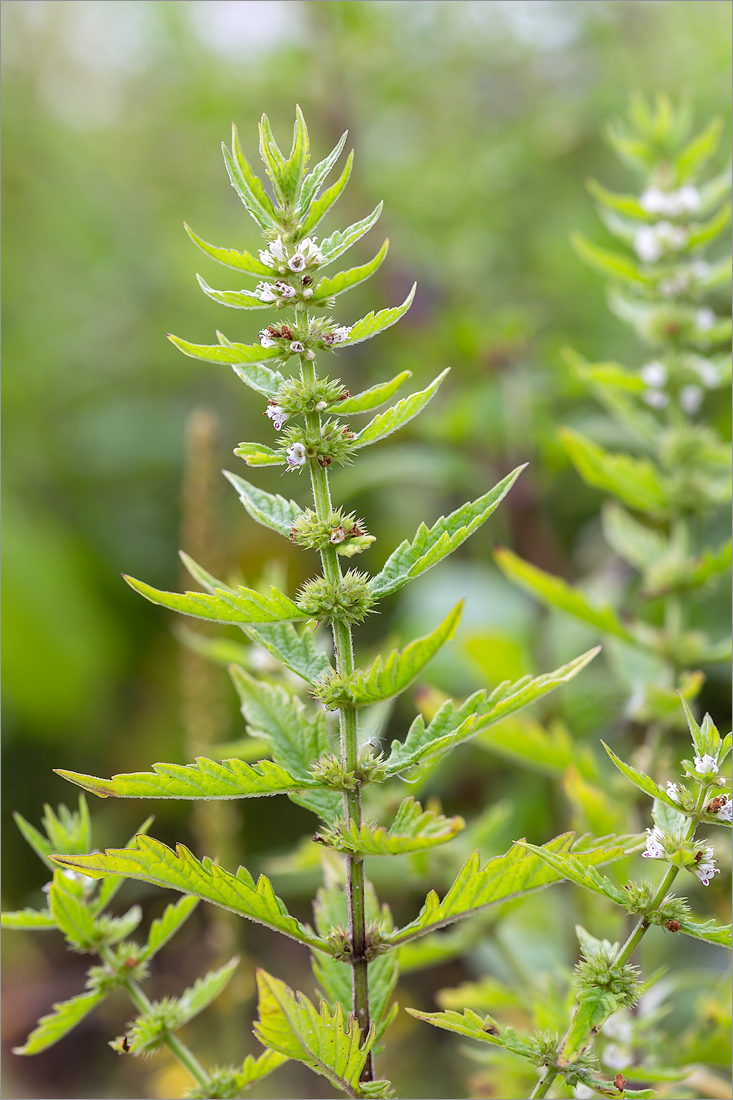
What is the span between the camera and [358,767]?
2.36 feet

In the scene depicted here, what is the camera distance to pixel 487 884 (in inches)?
27.5

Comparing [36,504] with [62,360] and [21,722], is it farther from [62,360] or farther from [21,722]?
[21,722]

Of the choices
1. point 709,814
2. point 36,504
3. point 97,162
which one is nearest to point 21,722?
point 36,504

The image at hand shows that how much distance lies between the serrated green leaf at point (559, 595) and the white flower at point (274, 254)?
0.53 m

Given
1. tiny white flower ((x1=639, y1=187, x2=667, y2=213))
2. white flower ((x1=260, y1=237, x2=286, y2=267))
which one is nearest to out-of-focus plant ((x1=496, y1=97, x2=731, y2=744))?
tiny white flower ((x1=639, y1=187, x2=667, y2=213))

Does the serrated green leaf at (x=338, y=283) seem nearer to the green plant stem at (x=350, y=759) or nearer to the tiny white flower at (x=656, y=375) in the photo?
the green plant stem at (x=350, y=759)

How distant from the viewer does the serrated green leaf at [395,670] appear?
2.19 ft

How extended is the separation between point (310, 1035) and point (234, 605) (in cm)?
30

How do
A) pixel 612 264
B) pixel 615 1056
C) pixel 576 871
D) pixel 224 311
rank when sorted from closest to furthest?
1. pixel 576 871
2. pixel 615 1056
3. pixel 612 264
4. pixel 224 311

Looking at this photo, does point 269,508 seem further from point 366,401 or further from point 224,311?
point 224,311

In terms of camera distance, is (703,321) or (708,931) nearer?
(708,931)

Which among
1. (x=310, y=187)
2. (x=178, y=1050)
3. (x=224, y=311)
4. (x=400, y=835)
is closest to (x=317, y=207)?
(x=310, y=187)

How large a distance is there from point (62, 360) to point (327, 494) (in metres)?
2.44

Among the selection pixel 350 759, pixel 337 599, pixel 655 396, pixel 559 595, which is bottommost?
pixel 350 759
